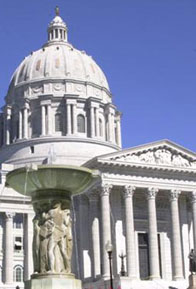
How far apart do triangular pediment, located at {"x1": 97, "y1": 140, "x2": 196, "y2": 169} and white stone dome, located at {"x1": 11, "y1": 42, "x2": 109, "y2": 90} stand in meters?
22.6

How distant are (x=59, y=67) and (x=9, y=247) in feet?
98.1

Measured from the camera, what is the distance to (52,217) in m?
23.1

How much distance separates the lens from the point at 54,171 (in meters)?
22.7

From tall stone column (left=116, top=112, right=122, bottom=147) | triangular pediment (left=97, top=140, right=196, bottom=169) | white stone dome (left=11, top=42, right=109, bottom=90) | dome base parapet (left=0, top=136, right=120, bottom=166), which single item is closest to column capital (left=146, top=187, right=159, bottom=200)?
triangular pediment (left=97, top=140, right=196, bottom=169)

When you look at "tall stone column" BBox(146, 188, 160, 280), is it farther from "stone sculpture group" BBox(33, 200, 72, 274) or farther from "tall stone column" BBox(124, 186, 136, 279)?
"stone sculpture group" BBox(33, 200, 72, 274)

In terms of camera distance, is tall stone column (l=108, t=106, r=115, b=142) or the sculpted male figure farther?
→ tall stone column (l=108, t=106, r=115, b=142)

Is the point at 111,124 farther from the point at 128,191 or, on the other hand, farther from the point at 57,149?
the point at 128,191

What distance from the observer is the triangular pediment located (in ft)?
207

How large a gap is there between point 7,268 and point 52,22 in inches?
1721

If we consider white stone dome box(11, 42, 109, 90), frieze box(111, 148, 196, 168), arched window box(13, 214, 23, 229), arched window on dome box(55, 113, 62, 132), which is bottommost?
arched window box(13, 214, 23, 229)

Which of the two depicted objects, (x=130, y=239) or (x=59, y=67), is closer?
(x=130, y=239)

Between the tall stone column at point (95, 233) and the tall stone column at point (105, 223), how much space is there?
3.24ft

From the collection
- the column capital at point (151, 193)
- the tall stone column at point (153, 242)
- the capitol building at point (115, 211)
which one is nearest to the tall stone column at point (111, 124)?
the capitol building at point (115, 211)

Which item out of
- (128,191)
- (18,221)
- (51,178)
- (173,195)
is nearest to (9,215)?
(18,221)
